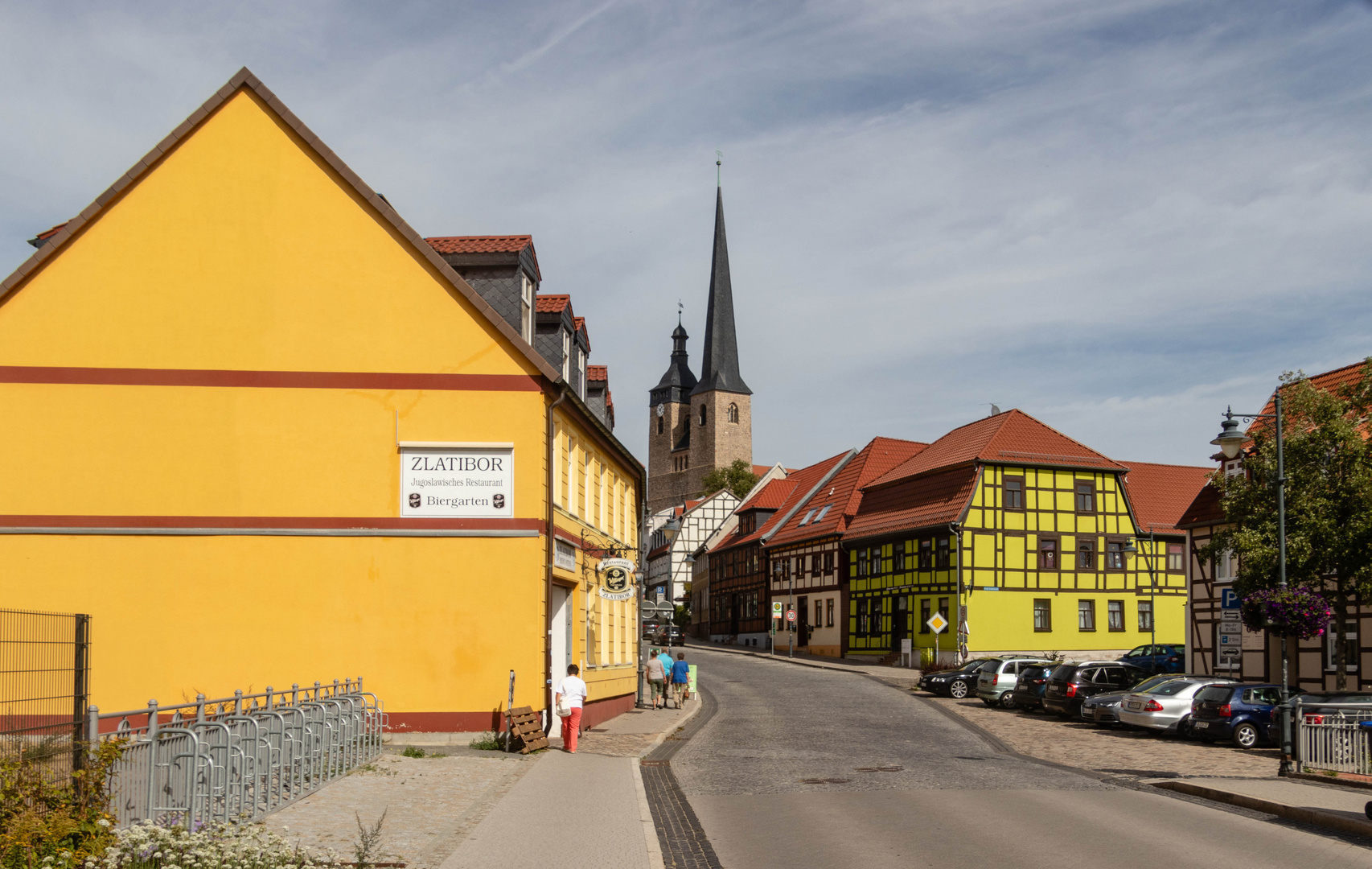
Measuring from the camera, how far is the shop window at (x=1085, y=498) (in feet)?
173

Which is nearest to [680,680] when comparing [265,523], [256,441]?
[265,523]

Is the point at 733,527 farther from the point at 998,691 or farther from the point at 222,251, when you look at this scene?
the point at 222,251

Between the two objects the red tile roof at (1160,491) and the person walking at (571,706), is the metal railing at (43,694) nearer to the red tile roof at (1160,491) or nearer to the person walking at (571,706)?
the person walking at (571,706)

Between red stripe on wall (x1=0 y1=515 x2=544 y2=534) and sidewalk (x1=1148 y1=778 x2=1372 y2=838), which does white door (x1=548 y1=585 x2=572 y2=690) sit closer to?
red stripe on wall (x1=0 y1=515 x2=544 y2=534)

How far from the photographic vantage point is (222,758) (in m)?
11.1

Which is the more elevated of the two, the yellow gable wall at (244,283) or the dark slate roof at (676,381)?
the dark slate roof at (676,381)

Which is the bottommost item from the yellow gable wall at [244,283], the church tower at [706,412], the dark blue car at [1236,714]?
the dark blue car at [1236,714]

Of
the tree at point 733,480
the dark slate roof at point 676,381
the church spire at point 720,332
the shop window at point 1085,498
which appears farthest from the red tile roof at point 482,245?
the dark slate roof at point 676,381

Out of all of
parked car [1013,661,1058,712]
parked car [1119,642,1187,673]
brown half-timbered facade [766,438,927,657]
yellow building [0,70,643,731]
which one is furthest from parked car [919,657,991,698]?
brown half-timbered facade [766,438,927,657]

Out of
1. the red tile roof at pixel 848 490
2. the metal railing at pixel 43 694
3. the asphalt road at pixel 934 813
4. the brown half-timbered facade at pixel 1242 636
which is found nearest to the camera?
the metal railing at pixel 43 694

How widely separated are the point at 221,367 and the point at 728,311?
12915cm

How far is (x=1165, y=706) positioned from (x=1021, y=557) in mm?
24803

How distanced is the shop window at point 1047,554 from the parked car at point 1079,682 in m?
19.5

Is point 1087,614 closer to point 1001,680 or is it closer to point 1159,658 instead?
point 1159,658
